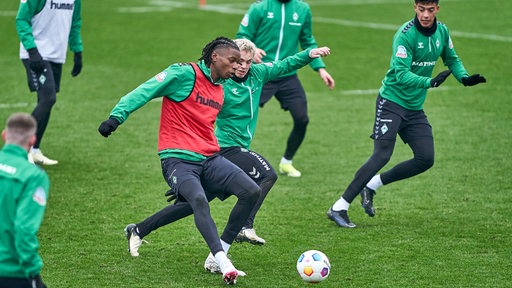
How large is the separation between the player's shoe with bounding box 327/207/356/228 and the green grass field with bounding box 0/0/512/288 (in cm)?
13

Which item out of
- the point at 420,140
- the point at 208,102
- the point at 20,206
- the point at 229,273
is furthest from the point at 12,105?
the point at 20,206

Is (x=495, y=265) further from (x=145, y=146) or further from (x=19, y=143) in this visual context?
(x=145, y=146)

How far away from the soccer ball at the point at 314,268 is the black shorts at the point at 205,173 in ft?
3.08

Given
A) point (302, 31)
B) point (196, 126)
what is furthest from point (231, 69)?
point (302, 31)

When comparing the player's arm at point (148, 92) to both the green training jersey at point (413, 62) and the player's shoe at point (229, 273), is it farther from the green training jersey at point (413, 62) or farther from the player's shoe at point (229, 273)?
the green training jersey at point (413, 62)

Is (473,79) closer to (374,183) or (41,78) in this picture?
(374,183)

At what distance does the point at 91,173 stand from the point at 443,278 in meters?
6.02

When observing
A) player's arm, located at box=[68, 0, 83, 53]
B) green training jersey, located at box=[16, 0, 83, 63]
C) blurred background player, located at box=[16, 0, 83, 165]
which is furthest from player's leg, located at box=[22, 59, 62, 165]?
player's arm, located at box=[68, 0, 83, 53]

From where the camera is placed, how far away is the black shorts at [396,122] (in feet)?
35.6

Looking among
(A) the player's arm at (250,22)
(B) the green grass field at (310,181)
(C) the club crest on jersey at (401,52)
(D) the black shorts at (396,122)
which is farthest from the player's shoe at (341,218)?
(A) the player's arm at (250,22)

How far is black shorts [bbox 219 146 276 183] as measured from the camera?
976 cm

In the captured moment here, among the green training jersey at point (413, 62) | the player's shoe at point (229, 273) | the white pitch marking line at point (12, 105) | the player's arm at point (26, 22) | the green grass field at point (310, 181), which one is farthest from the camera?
the white pitch marking line at point (12, 105)

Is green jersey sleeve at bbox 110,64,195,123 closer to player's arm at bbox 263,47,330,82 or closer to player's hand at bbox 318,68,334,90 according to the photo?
player's arm at bbox 263,47,330,82

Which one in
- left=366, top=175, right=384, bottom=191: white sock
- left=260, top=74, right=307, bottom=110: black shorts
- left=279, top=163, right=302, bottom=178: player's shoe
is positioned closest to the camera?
left=366, top=175, right=384, bottom=191: white sock
